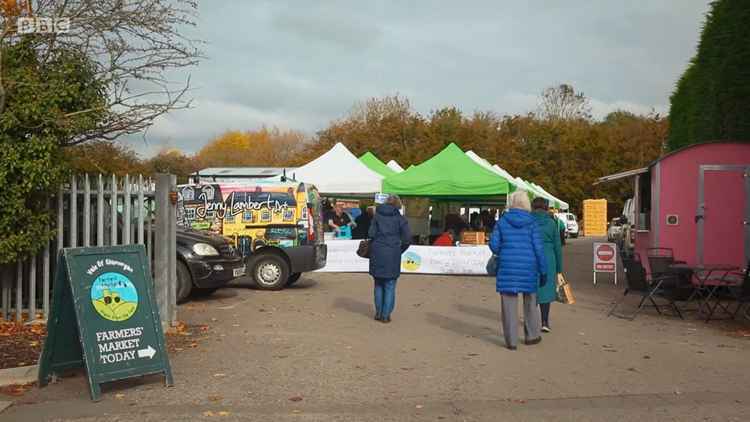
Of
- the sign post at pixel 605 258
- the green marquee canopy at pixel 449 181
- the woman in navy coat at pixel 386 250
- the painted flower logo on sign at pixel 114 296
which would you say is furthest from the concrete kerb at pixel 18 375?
the green marquee canopy at pixel 449 181

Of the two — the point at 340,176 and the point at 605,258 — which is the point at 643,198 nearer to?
the point at 605,258

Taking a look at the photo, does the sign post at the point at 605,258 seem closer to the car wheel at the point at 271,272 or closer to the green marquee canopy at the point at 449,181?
the green marquee canopy at the point at 449,181

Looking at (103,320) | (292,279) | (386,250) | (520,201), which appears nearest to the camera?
(103,320)

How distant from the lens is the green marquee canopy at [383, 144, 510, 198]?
20203 millimetres

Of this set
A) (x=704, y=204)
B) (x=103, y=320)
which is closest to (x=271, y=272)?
(x=704, y=204)

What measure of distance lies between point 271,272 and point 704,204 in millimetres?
Answer: 7977

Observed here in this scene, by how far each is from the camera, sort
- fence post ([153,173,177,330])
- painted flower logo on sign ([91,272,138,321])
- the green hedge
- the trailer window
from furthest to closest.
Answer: the trailer window → the green hedge → fence post ([153,173,177,330]) → painted flower logo on sign ([91,272,138,321])

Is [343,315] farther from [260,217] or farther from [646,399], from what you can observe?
→ [646,399]

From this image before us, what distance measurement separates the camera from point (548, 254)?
414 inches

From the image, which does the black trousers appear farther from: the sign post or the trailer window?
the sign post

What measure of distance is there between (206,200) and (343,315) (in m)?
4.93

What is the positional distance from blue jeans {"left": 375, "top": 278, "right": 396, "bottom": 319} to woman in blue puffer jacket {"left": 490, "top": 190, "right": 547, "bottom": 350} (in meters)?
A: 2.32

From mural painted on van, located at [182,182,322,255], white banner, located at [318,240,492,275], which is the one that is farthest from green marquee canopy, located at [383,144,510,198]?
mural painted on van, located at [182,182,322,255]

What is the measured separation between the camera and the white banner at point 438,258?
20.0 m
